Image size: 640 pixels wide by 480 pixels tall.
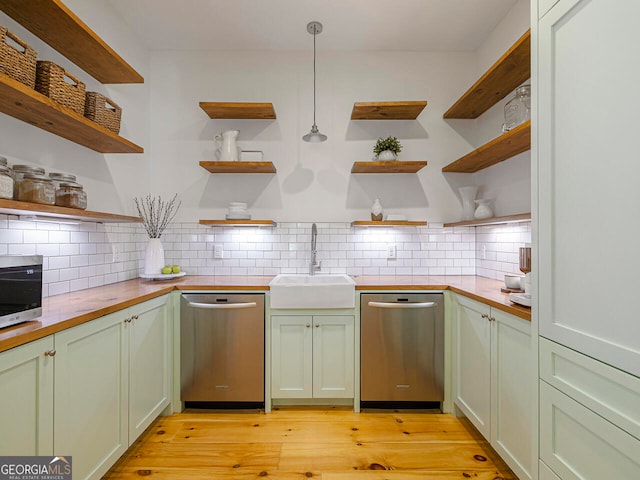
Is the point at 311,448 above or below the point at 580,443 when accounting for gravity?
below

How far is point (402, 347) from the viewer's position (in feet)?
7.58

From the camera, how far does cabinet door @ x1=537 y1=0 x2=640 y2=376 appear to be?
0.91 meters

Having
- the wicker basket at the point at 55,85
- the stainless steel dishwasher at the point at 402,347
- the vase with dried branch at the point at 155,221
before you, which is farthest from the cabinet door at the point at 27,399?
the stainless steel dishwasher at the point at 402,347

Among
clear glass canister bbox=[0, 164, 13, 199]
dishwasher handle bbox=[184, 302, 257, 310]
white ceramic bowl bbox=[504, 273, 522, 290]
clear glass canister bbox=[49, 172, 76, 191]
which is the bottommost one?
dishwasher handle bbox=[184, 302, 257, 310]

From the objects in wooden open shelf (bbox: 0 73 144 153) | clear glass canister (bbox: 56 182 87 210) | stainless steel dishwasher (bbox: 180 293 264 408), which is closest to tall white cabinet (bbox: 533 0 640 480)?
stainless steel dishwasher (bbox: 180 293 264 408)

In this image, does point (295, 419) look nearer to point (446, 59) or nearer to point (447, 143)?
point (447, 143)

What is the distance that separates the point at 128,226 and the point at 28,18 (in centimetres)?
149

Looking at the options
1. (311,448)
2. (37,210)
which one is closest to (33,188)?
(37,210)

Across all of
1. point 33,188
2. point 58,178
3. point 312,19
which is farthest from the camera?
point 312,19

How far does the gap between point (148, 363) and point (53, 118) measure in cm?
142

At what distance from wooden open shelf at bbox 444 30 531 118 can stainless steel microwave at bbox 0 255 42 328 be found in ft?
8.07

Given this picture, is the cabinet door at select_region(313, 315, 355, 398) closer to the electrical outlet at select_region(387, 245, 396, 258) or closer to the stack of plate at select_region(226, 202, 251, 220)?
the electrical outlet at select_region(387, 245, 396, 258)

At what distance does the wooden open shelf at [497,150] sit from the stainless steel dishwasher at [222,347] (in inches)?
72.4

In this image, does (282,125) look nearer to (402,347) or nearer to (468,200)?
(468,200)
